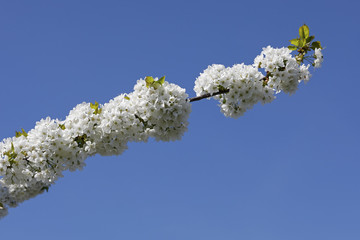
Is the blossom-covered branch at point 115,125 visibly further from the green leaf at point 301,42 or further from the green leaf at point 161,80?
the green leaf at point 301,42

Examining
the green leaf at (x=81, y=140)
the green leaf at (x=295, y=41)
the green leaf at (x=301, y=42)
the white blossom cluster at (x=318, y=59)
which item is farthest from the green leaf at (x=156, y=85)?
the white blossom cluster at (x=318, y=59)

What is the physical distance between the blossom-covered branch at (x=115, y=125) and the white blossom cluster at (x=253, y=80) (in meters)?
0.02

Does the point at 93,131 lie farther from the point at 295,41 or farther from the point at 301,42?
the point at 301,42

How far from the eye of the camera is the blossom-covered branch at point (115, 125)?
20.2ft

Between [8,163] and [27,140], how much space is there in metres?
0.45

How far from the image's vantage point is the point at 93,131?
20.6 feet

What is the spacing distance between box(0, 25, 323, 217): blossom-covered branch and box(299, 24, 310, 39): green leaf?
4.38 ft

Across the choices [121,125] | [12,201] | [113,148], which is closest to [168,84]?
[121,125]

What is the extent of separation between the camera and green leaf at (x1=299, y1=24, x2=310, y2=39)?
24.7ft

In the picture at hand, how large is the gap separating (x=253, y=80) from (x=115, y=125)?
242 cm

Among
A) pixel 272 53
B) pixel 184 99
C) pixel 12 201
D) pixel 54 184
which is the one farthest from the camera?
pixel 12 201

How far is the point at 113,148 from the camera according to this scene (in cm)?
646

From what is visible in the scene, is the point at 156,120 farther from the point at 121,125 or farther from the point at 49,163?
the point at 49,163

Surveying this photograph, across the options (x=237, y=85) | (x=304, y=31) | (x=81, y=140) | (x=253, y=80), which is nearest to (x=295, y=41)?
(x=304, y=31)
